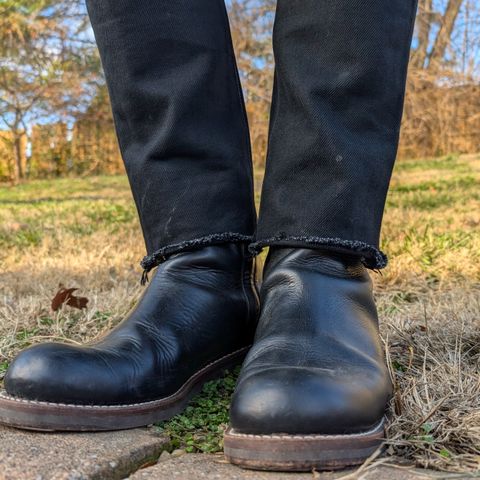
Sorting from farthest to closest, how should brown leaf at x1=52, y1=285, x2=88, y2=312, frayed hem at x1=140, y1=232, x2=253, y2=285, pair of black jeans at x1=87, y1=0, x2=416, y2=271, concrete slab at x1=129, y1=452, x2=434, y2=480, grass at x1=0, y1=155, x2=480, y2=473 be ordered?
brown leaf at x1=52, y1=285, x2=88, y2=312 → frayed hem at x1=140, y1=232, x2=253, y2=285 → pair of black jeans at x1=87, y1=0, x2=416, y2=271 → grass at x1=0, y1=155, x2=480, y2=473 → concrete slab at x1=129, y1=452, x2=434, y2=480

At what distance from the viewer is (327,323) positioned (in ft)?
2.90

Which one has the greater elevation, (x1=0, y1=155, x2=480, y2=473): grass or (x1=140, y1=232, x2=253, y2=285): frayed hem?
(x1=140, y1=232, x2=253, y2=285): frayed hem

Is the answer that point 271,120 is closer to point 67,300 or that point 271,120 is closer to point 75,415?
point 75,415

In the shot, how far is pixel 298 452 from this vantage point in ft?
2.42

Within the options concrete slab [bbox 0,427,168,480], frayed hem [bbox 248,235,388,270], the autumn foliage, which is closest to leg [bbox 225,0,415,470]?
frayed hem [bbox 248,235,388,270]

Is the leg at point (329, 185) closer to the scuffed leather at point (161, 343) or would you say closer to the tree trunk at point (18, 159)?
the scuffed leather at point (161, 343)

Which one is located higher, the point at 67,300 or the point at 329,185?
the point at 329,185

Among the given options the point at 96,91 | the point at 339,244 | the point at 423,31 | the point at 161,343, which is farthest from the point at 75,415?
the point at 96,91

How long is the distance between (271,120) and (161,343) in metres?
0.41

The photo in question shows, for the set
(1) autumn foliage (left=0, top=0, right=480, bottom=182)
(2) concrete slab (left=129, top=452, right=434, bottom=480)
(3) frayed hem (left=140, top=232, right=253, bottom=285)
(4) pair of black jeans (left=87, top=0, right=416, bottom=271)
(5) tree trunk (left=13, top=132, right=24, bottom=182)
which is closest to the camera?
(2) concrete slab (left=129, top=452, right=434, bottom=480)

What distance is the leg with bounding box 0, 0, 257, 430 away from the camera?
977mm

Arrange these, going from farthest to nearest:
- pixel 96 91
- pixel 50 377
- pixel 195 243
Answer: pixel 96 91, pixel 195 243, pixel 50 377

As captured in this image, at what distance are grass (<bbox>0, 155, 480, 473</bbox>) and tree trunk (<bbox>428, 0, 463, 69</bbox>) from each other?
5.93 meters

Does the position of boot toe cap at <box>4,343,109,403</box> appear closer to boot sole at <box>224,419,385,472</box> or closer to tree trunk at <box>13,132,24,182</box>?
boot sole at <box>224,419,385,472</box>
